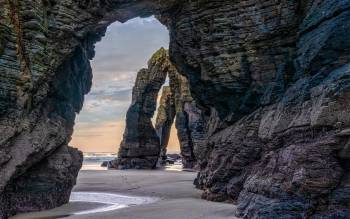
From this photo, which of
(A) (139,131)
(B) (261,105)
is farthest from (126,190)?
(A) (139,131)

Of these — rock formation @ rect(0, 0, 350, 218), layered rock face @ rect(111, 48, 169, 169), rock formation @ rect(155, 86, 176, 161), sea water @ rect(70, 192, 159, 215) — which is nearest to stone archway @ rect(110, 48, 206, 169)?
layered rock face @ rect(111, 48, 169, 169)

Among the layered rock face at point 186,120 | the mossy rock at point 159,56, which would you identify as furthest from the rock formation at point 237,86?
the mossy rock at point 159,56

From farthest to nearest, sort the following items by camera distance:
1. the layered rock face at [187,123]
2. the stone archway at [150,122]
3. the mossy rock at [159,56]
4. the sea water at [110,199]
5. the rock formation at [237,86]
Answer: the mossy rock at [159,56]
the stone archway at [150,122]
the layered rock face at [187,123]
the sea water at [110,199]
the rock formation at [237,86]

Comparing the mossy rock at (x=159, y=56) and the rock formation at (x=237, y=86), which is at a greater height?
the mossy rock at (x=159, y=56)

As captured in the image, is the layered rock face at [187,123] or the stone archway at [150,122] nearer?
the layered rock face at [187,123]

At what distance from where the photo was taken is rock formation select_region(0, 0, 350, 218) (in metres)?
11.9

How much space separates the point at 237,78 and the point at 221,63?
120 cm

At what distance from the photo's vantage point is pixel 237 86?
2112cm

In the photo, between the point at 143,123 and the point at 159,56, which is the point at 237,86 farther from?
the point at 159,56

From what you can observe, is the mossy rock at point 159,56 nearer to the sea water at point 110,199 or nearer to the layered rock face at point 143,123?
the layered rock face at point 143,123

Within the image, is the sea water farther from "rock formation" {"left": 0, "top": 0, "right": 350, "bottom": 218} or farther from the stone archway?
the stone archway

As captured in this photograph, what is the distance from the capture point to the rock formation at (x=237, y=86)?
11.9 metres

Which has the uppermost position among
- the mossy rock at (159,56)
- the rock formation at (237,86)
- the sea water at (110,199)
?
the mossy rock at (159,56)

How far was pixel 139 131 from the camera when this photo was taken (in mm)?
56344
